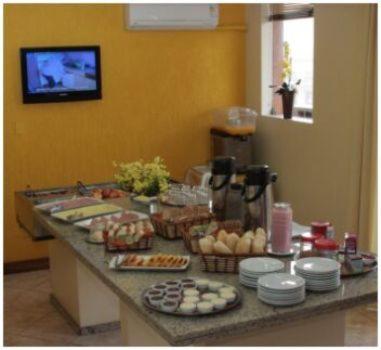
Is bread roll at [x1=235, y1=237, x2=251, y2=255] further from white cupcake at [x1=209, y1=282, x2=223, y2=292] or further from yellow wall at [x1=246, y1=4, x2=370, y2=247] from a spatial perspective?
yellow wall at [x1=246, y1=4, x2=370, y2=247]

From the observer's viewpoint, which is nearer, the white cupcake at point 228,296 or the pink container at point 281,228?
the white cupcake at point 228,296

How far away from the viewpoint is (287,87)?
515cm

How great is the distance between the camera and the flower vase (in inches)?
203

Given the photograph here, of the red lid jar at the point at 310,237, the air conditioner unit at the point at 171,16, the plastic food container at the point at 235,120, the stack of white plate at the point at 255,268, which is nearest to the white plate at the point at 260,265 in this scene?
the stack of white plate at the point at 255,268

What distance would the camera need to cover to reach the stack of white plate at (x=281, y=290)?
2.28 meters

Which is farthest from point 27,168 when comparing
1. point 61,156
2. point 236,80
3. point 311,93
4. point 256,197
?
Answer: point 256,197

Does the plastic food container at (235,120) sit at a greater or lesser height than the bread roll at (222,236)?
greater

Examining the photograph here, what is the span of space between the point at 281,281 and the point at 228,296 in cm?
20

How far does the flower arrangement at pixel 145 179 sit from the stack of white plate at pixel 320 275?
157 cm

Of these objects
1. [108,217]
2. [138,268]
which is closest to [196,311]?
[138,268]

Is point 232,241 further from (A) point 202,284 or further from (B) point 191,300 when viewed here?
(B) point 191,300

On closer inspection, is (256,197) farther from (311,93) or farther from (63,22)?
(63,22)

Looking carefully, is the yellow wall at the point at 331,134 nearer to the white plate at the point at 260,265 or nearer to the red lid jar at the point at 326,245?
the red lid jar at the point at 326,245

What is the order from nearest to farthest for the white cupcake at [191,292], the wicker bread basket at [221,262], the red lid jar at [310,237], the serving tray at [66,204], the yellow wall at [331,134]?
1. the white cupcake at [191,292]
2. the wicker bread basket at [221,262]
3. the red lid jar at [310,237]
4. the serving tray at [66,204]
5. the yellow wall at [331,134]
